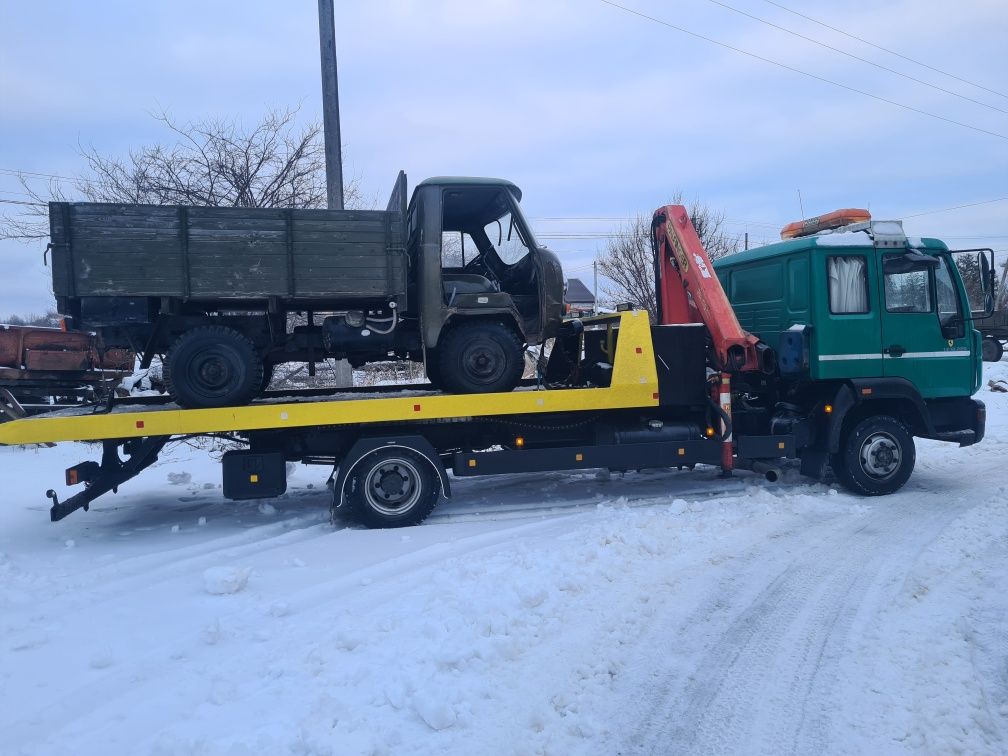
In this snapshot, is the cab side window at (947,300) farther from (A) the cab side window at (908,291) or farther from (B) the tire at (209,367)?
(B) the tire at (209,367)

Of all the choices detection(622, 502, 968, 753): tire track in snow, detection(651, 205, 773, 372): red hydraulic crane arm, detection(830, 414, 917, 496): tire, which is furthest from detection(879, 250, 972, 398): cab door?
detection(622, 502, 968, 753): tire track in snow

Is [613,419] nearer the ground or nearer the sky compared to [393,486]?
nearer the sky

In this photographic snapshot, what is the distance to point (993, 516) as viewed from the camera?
672cm

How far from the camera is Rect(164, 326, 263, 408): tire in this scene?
252 inches

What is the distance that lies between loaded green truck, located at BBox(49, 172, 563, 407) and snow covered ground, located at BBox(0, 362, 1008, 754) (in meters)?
1.63

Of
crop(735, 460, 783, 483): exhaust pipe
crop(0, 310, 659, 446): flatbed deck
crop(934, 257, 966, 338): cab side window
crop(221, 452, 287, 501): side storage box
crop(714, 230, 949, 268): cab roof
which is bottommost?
crop(735, 460, 783, 483): exhaust pipe

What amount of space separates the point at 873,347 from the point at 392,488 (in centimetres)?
525

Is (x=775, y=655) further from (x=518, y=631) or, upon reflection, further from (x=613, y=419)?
(x=613, y=419)

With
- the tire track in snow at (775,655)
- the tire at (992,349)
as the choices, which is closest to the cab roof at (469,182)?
the tire track in snow at (775,655)

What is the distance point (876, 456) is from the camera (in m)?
7.81

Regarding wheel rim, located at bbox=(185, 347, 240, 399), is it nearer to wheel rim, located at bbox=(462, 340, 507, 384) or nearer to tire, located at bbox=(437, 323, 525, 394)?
tire, located at bbox=(437, 323, 525, 394)

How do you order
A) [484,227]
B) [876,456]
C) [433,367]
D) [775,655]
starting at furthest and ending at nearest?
1. [876,456]
2. [484,227]
3. [433,367]
4. [775,655]

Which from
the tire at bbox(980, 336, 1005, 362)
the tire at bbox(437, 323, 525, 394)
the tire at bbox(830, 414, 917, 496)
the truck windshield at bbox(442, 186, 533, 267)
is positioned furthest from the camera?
the tire at bbox(980, 336, 1005, 362)

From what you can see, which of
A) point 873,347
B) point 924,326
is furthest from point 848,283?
point 924,326
